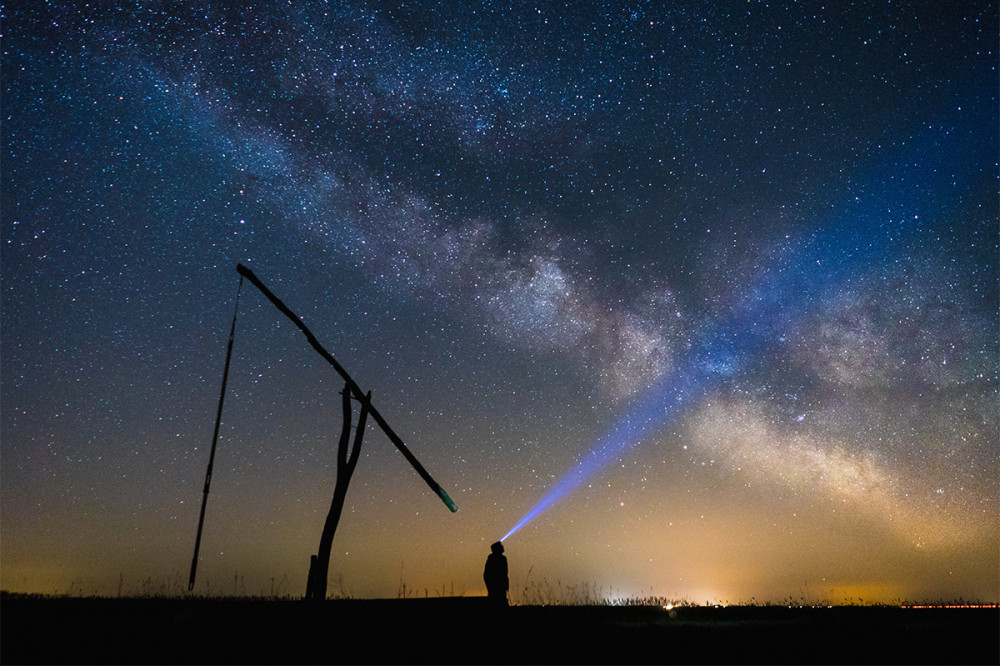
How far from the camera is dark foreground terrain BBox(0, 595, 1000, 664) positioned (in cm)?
643

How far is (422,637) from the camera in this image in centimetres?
788

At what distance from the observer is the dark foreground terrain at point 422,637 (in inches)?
253

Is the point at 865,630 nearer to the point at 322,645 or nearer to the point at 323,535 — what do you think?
the point at 322,645

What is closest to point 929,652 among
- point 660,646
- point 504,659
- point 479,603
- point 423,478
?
point 660,646

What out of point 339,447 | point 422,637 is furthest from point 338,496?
point 422,637

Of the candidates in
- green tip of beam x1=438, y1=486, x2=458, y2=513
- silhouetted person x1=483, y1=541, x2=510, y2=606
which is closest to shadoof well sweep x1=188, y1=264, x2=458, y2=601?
green tip of beam x1=438, y1=486, x2=458, y2=513

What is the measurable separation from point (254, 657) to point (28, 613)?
3791 millimetres

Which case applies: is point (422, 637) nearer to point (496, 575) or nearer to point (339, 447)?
point (496, 575)

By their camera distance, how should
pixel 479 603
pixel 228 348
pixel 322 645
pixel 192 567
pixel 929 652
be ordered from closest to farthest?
pixel 929 652 → pixel 322 645 → pixel 479 603 → pixel 192 567 → pixel 228 348

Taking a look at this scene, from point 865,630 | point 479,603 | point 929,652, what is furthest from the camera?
point 479,603

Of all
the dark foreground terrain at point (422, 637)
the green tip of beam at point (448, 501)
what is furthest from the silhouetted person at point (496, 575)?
the green tip of beam at point (448, 501)

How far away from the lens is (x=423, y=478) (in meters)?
14.4

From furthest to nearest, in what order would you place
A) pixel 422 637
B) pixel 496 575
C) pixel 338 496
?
pixel 338 496 → pixel 496 575 → pixel 422 637

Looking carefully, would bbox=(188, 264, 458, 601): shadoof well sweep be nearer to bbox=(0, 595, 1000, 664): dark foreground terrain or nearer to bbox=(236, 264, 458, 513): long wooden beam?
bbox=(236, 264, 458, 513): long wooden beam
